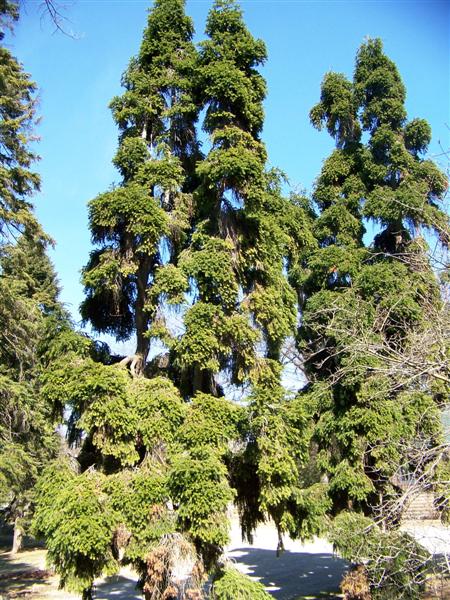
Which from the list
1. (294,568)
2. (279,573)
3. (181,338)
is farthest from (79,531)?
(294,568)

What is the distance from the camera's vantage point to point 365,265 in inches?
583

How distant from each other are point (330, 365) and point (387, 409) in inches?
105

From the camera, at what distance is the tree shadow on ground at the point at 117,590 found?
16.5 metres

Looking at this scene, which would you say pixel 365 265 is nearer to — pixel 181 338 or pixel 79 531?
pixel 181 338

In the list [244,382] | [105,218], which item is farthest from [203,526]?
[105,218]

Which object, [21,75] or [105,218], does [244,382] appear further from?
[21,75]

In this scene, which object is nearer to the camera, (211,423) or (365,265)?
(211,423)

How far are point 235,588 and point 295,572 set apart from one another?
12.5m

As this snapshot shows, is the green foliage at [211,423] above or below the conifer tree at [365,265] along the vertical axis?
below

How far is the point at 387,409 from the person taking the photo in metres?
13.1

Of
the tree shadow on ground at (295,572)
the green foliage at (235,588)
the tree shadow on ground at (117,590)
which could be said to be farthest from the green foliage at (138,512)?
the tree shadow on ground at (295,572)

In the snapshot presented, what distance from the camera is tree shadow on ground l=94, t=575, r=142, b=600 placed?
1650cm

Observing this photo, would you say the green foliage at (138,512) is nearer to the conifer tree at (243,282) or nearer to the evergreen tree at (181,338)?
the evergreen tree at (181,338)

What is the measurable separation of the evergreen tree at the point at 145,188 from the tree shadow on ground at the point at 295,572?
404 inches
